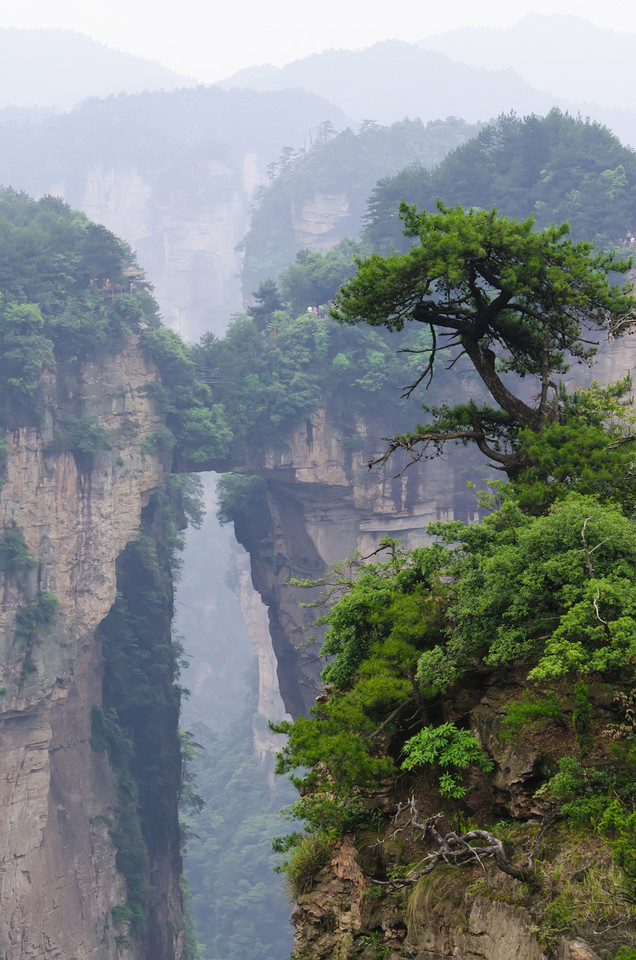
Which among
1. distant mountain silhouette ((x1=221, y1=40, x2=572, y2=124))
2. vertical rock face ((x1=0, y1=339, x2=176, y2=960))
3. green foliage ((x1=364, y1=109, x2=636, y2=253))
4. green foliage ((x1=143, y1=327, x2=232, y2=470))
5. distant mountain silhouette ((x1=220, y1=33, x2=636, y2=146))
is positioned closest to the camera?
vertical rock face ((x1=0, y1=339, x2=176, y2=960))

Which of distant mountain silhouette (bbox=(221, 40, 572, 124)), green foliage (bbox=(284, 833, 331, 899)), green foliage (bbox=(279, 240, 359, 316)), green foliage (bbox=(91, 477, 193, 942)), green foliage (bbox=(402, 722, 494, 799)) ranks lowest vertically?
green foliage (bbox=(91, 477, 193, 942))

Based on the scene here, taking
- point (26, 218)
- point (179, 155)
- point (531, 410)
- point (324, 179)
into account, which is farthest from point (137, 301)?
point (179, 155)

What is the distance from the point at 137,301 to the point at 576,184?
Result: 1629 centimetres

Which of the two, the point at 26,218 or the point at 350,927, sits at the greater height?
the point at 26,218

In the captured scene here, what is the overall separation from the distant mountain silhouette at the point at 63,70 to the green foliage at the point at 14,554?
101412 mm

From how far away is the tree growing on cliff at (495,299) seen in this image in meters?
8.89

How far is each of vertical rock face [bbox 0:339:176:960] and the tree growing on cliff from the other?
15761mm

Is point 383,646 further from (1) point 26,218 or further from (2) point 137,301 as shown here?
(1) point 26,218

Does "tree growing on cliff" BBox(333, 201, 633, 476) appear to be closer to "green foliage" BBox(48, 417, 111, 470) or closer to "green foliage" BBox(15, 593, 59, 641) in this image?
"green foliage" BBox(15, 593, 59, 641)

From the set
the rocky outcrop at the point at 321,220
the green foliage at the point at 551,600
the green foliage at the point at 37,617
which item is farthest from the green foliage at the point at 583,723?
the rocky outcrop at the point at 321,220

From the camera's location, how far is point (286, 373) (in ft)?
98.7

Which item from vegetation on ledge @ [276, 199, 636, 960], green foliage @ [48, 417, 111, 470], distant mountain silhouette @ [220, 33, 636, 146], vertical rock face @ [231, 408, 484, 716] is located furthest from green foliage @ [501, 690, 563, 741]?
distant mountain silhouette @ [220, 33, 636, 146]

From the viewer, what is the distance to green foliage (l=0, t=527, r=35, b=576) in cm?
2209

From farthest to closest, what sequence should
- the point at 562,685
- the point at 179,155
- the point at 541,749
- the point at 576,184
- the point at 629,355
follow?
1. the point at 179,155
2. the point at 576,184
3. the point at 629,355
4. the point at 562,685
5. the point at 541,749
